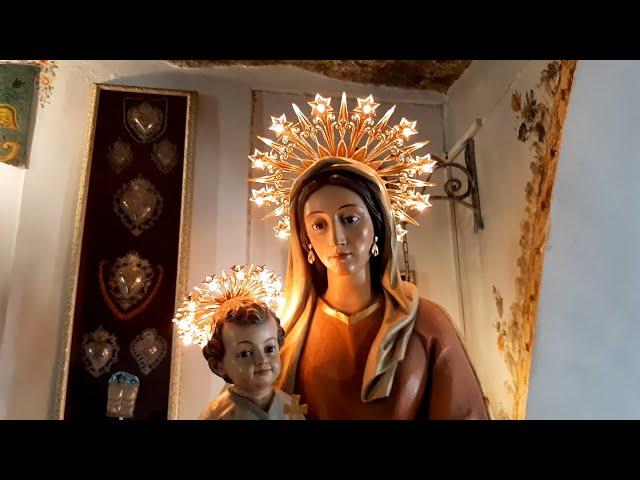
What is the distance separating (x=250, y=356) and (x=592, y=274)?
0.95 m

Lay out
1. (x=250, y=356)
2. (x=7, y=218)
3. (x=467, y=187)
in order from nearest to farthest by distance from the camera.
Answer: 1. (x=250, y=356)
2. (x=7, y=218)
3. (x=467, y=187)

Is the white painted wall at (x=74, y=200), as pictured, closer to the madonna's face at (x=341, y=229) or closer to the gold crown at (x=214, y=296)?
the gold crown at (x=214, y=296)

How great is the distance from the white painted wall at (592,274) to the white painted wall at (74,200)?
0.62 meters

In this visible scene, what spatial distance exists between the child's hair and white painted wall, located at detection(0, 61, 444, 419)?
0.68m

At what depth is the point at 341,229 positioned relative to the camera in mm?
1396

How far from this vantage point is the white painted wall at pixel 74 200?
5.83 ft

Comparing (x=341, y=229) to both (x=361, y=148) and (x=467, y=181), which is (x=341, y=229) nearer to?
(x=361, y=148)

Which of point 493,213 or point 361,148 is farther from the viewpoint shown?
point 493,213

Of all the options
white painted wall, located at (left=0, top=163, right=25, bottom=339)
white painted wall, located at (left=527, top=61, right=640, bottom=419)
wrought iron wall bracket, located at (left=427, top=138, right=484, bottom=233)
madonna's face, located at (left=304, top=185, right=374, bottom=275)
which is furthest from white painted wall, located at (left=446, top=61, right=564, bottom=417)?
white painted wall, located at (left=0, top=163, right=25, bottom=339)

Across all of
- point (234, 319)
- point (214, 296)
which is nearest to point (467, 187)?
point (214, 296)

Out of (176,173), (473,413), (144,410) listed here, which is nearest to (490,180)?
(473,413)

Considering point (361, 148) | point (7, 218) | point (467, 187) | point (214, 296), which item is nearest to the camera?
point (214, 296)

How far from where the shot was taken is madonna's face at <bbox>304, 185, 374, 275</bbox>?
140 cm

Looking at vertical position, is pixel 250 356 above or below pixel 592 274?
below
